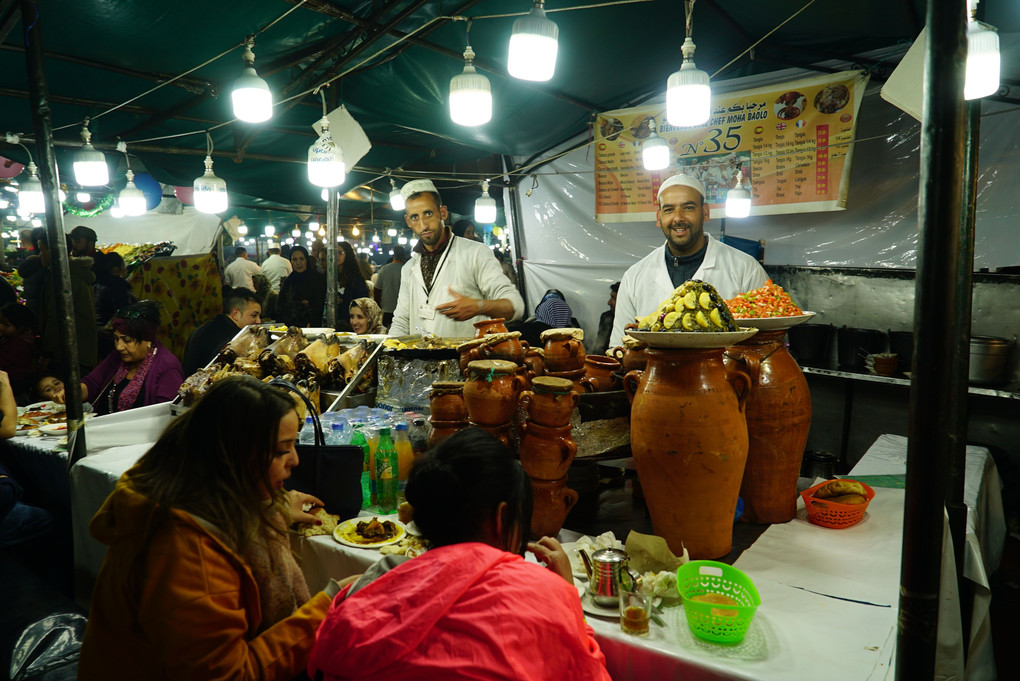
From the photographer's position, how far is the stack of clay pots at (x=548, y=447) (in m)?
1.89

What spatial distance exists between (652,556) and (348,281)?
696cm

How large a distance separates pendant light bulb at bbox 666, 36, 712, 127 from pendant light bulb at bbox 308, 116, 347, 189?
2341 millimetres

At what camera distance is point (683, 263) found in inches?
147

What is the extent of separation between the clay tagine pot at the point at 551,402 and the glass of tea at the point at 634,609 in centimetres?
53

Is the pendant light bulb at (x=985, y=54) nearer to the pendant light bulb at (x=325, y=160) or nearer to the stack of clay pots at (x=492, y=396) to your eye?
the stack of clay pots at (x=492, y=396)

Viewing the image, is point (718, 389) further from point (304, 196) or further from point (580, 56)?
point (304, 196)

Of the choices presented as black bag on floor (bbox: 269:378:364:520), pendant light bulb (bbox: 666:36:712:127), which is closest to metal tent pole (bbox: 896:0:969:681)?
black bag on floor (bbox: 269:378:364:520)

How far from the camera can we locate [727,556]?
184cm

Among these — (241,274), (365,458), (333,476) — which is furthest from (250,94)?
(241,274)

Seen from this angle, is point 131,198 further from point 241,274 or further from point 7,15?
point 241,274

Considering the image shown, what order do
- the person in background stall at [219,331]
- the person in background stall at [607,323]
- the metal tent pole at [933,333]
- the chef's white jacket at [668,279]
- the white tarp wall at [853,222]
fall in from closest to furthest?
the metal tent pole at [933,333], the chef's white jacket at [668,279], the white tarp wall at [853,222], the person in background stall at [219,331], the person in background stall at [607,323]

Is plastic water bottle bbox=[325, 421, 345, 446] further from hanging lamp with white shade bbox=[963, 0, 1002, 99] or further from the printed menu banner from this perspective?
the printed menu banner

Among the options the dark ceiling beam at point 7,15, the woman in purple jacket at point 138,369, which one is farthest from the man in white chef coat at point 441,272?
the dark ceiling beam at point 7,15

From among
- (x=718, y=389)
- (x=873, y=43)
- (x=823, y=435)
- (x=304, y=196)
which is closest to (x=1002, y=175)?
(x=873, y=43)
